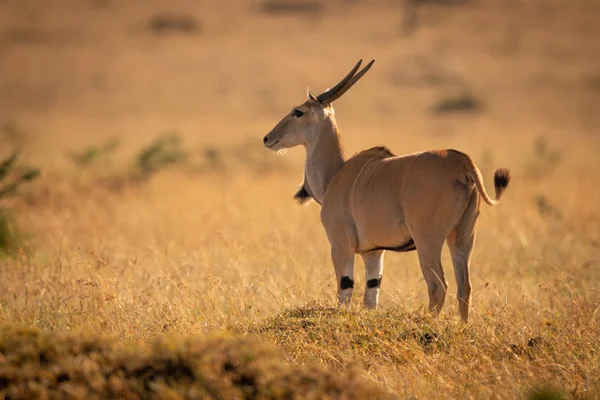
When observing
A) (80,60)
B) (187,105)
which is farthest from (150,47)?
→ (187,105)

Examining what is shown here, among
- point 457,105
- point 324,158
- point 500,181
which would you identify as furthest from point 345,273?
point 457,105

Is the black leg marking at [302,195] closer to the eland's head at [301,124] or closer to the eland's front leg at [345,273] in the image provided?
Answer: the eland's head at [301,124]

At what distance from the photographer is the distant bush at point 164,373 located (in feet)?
15.4

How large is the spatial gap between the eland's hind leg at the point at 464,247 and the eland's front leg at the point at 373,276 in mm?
985

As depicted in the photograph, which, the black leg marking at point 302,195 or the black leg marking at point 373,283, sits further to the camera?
the black leg marking at point 302,195

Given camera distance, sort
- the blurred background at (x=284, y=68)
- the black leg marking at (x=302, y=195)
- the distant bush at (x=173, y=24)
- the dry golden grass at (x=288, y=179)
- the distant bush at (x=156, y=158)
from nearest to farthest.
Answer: the dry golden grass at (x=288, y=179)
the black leg marking at (x=302, y=195)
the distant bush at (x=156, y=158)
the blurred background at (x=284, y=68)
the distant bush at (x=173, y=24)

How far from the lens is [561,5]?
58.8 m

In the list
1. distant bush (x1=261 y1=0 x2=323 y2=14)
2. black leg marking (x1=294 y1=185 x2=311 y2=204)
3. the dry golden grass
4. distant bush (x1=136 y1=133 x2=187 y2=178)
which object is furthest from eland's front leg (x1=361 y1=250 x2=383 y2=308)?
distant bush (x1=261 y1=0 x2=323 y2=14)

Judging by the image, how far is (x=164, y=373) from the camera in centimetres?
490

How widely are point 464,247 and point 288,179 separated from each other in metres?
11.9

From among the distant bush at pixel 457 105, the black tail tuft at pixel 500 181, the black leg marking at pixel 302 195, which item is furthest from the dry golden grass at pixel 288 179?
the black tail tuft at pixel 500 181

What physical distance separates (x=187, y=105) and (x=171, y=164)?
1736 cm

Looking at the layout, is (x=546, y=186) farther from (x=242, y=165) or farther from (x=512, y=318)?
(x=512, y=318)

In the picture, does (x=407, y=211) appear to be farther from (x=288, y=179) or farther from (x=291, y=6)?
(x=291, y=6)
